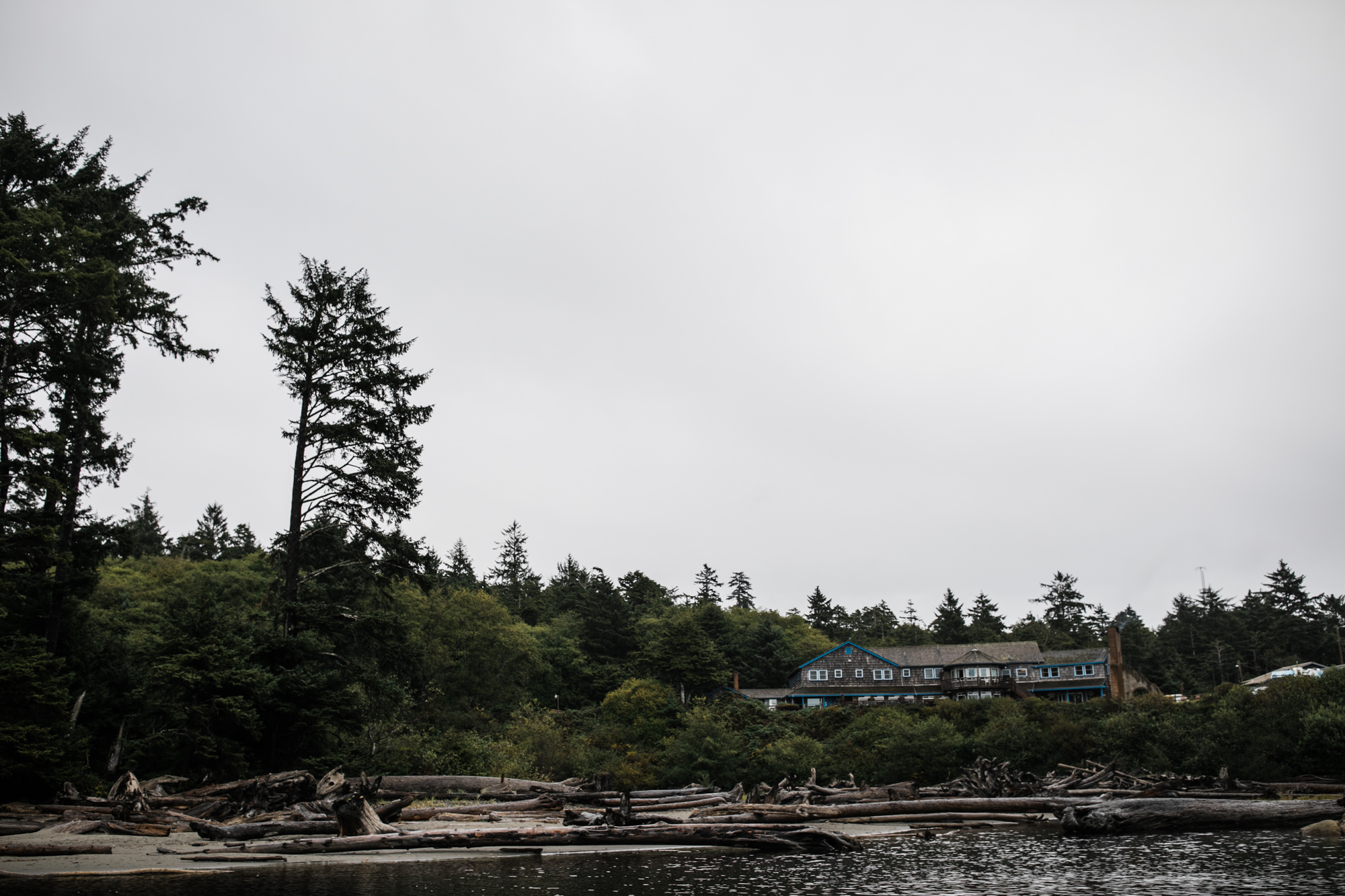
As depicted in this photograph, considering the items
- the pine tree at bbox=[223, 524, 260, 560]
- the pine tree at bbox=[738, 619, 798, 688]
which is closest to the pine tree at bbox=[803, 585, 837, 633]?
the pine tree at bbox=[738, 619, 798, 688]

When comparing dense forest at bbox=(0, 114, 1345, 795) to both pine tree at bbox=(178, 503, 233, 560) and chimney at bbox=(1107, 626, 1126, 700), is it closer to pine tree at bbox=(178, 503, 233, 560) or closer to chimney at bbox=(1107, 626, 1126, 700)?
chimney at bbox=(1107, 626, 1126, 700)

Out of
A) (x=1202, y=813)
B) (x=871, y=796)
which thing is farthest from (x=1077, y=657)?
(x=1202, y=813)

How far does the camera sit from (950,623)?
112m

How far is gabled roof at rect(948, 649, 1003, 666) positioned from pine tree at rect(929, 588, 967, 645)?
84.4 feet

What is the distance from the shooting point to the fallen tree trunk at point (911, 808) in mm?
27031

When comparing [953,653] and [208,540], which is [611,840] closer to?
[953,653]

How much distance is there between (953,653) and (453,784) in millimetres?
65046

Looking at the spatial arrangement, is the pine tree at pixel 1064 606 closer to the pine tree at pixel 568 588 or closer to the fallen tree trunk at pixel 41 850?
the pine tree at pixel 568 588

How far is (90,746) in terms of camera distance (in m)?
27.2

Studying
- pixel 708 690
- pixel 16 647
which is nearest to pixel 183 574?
pixel 708 690

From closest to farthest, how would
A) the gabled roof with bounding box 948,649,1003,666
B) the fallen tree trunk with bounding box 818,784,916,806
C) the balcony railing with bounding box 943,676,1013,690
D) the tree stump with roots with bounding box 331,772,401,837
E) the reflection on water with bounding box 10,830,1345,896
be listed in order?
the reflection on water with bounding box 10,830,1345,896 → the tree stump with roots with bounding box 331,772,401,837 → the fallen tree trunk with bounding box 818,784,916,806 → the balcony railing with bounding box 943,676,1013,690 → the gabled roof with bounding box 948,649,1003,666

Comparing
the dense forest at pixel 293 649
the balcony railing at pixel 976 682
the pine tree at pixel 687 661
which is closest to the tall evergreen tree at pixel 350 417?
the dense forest at pixel 293 649

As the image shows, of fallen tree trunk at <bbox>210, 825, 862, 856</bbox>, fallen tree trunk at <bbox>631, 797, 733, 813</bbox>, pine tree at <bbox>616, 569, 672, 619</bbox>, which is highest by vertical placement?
pine tree at <bbox>616, 569, 672, 619</bbox>

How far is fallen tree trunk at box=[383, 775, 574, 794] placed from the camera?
104 ft
